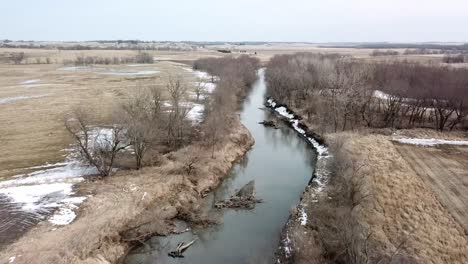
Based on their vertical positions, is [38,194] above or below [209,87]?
below

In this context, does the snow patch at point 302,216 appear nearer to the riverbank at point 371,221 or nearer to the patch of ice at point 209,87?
the riverbank at point 371,221

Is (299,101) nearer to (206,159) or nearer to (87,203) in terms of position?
(206,159)

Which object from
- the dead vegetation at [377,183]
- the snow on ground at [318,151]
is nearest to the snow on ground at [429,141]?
the dead vegetation at [377,183]

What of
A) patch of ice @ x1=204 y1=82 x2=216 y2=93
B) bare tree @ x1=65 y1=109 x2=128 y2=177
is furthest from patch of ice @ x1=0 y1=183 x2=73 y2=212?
patch of ice @ x1=204 y1=82 x2=216 y2=93

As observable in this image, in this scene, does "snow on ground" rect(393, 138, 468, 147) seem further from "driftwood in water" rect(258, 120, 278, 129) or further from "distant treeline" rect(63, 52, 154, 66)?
"distant treeline" rect(63, 52, 154, 66)

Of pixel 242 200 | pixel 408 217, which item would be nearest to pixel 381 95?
pixel 408 217

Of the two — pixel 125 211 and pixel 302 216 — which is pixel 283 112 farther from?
pixel 125 211

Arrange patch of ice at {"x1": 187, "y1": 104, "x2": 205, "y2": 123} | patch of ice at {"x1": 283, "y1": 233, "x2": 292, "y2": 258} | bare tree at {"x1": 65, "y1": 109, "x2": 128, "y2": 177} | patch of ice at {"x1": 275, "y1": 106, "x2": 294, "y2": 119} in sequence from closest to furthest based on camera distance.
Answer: patch of ice at {"x1": 283, "y1": 233, "x2": 292, "y2": 258} → bare tree at {"x1": 65, "y1": 109, "x2": 128, "y2": 177} → patch of ice at {"x1": 187, "y1": 104, "x2": 205, "y2": 123} → patch of ice at {"x1": 275, "y1": 106, "x2": 294, "y2": 119}
